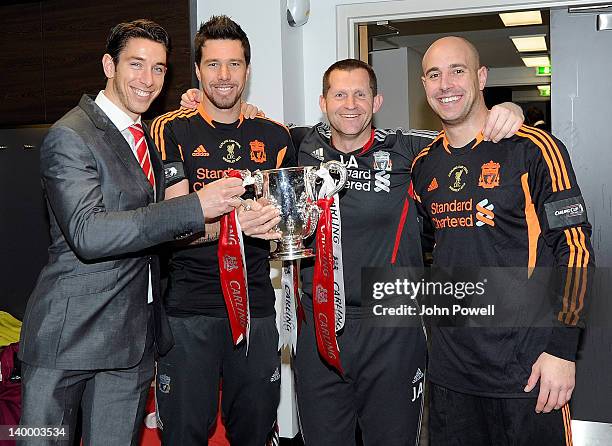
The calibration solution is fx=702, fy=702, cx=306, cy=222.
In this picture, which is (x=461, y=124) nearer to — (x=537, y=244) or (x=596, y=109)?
(x=537, y=244)

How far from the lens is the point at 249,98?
3.47 meters

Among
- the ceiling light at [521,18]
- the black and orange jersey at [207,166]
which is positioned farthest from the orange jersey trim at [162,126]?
the ceiling light at [521,18]

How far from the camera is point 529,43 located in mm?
8742

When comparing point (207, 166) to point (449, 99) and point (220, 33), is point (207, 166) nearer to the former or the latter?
point (220, 33)

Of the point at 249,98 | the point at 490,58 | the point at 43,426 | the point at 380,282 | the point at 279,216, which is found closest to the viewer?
the point at 43,426

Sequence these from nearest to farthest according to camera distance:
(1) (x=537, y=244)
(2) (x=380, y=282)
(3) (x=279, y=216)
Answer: (1) (x=537, y=244)
(3) (x=279, y=216)
(2) (x=380, y=282)

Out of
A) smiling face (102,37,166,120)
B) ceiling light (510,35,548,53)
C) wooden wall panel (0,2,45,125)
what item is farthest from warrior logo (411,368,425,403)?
ceiling light (510,35,548,53)

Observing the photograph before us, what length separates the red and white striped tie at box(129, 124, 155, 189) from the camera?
2.06 metres

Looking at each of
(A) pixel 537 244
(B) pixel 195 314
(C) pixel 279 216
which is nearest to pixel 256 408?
(B) pixel 195 314

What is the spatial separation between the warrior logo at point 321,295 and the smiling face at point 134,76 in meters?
0.78

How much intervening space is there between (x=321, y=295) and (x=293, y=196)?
34cm

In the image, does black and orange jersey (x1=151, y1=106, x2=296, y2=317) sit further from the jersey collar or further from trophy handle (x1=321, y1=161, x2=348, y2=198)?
trophy handle (x1=321, y1=161, x2=348, y2=198)

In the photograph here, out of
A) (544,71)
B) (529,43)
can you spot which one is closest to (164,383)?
(529,43)

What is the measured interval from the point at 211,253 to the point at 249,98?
1246 mm
